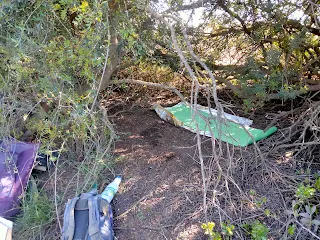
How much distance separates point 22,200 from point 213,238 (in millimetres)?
1685

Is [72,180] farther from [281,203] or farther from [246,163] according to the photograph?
[281,203]

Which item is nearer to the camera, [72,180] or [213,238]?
[213,238]

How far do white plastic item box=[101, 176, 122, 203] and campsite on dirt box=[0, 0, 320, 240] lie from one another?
1 cm

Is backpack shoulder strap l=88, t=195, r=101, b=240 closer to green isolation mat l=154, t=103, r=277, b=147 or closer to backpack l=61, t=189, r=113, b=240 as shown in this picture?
backpack l=61, t=189, r=113, b=240

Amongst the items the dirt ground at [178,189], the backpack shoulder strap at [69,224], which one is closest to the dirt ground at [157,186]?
the dirt ground at [178,189]

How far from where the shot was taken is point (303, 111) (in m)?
3.20

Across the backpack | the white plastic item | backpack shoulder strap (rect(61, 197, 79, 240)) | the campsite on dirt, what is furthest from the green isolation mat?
backpack shoulder strap (rect(61, 197, 79, 240))

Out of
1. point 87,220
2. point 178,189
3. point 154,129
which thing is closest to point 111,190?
point 87,220

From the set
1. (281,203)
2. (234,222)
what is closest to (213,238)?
(234,222)

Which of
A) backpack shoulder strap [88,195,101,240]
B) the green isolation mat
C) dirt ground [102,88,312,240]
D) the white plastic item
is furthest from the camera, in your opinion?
the green isolation mat

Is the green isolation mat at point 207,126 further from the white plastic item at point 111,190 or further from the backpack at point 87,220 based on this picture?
the backpack at point 87,220

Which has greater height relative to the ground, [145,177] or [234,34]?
[234,34]

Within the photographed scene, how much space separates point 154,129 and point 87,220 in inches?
57.3

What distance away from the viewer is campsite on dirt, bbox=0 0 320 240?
217cm
